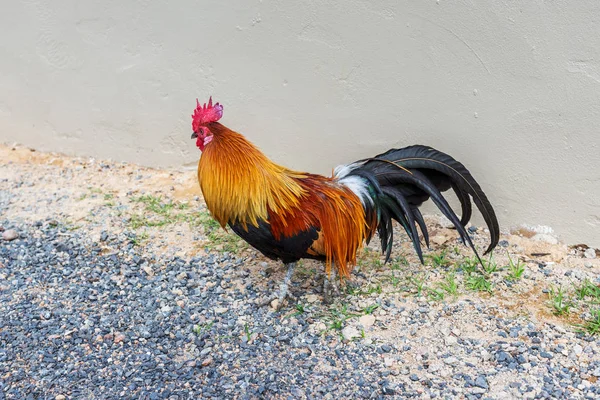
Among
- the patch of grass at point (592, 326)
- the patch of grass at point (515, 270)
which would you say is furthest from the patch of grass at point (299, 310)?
the patch of grass at point (592, 326)

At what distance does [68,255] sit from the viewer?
4.30 metres

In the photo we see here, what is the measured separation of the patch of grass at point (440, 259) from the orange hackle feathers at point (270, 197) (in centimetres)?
84

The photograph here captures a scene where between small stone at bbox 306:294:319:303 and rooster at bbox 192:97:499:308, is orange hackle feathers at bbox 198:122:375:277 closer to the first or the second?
rooster at bbox 192:97:499:308

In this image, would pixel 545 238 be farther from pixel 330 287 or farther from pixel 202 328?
pixel 202 328

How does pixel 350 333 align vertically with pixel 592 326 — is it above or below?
below

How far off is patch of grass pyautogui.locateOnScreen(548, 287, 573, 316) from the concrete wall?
66cm

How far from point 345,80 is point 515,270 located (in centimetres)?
193

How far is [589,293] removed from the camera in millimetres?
3582

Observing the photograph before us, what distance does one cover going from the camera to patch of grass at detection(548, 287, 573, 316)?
343 centimetres

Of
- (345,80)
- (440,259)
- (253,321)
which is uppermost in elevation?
(345,80)

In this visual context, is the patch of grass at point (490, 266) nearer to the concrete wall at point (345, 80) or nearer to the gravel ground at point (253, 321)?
the gravel ground at point (253, 321)

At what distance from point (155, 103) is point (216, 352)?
115 inches

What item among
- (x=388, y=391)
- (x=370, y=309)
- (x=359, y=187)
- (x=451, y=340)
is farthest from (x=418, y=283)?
(x=388, y=391)

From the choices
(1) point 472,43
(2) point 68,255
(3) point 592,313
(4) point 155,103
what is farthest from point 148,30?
(3) point 592,313
